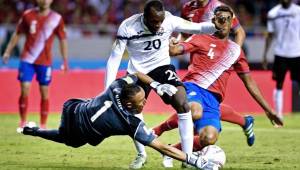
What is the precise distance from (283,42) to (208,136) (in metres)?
8.48

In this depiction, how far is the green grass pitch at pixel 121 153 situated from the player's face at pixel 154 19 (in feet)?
5.67

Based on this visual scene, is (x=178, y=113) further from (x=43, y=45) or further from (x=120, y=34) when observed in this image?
(x=43, y=45)

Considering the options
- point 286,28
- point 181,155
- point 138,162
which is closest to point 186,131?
point 138,162

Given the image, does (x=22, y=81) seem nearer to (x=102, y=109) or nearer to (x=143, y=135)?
(x=102, y=109)

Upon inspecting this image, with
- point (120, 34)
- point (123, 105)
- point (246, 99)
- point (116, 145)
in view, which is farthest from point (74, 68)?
point (123, 105)

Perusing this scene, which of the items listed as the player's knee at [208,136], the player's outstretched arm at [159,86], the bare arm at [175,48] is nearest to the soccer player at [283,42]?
the bare arm at [175,48]

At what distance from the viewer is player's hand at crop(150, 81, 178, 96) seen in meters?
10.2

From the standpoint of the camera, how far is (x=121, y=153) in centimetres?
1269

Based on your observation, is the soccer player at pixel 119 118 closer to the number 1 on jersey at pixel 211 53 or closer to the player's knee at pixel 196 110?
→ the player's knee at pixel 196 110

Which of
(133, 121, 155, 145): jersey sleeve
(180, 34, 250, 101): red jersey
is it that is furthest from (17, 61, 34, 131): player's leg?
(133, 121, 155, 145): jersey sleeve

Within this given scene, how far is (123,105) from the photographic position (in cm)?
962

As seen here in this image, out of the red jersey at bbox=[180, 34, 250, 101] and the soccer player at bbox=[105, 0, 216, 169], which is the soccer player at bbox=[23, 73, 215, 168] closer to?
the soccer player at bbox=[105, 0, 216, 169]

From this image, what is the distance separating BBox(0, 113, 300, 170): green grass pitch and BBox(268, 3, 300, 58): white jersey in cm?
235

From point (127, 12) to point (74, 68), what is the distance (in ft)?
9.68
